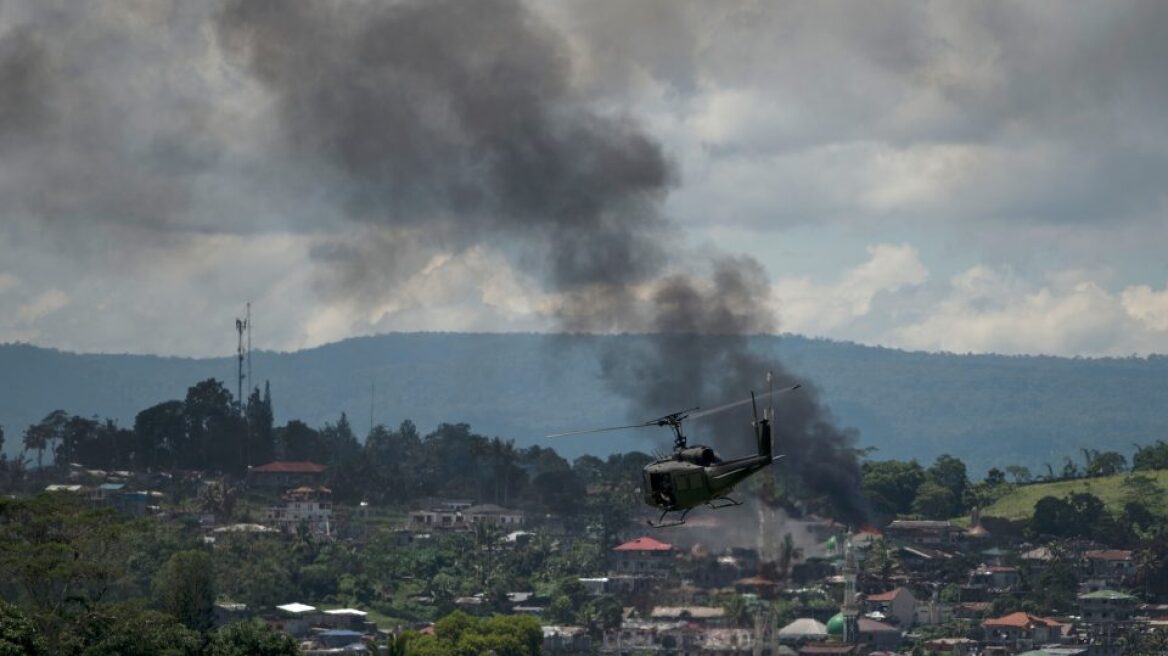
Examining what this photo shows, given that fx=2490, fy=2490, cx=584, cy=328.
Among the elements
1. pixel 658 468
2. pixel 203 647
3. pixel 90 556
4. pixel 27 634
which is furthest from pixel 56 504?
pixel 658 468

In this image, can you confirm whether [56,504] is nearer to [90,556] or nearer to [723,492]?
[90,556]

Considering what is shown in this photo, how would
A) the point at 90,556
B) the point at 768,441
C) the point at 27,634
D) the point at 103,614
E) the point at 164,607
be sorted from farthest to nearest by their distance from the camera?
the point at 164,607
the point at 90,556
the point at 103,614
the point at 27,634
the point at 768,441

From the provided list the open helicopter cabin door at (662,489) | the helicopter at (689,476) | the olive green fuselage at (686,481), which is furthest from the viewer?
the open helicopter cabin door at (662,489)

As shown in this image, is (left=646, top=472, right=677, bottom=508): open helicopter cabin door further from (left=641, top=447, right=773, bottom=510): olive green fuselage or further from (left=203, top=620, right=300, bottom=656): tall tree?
(left=203, top=620, right=300, bottom=656): tall tree

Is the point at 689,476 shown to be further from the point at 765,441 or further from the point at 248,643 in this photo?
the point at 248,643

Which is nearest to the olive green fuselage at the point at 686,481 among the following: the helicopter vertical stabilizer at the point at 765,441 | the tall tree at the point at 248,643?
the helicopter vertical stabilizer at the point at 765,441

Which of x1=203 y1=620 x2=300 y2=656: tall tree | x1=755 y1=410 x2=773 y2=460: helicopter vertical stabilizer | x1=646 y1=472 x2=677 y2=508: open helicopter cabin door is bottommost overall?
x1=203 y1=620 x2=300 y2=656: tall tree

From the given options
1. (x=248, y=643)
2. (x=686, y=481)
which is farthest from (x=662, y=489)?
(x=248, y=643)

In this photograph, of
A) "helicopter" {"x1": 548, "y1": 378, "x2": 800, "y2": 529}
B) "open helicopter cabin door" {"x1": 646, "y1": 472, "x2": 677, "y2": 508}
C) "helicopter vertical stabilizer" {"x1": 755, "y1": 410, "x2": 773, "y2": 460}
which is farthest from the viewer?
"open helicopter cabin door" {"x1": 646, "y1": 472, "x2": 677, "y2": 508}

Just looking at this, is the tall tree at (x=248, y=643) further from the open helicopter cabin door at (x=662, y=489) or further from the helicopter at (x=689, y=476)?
the helicopter at (x=689, y=476)

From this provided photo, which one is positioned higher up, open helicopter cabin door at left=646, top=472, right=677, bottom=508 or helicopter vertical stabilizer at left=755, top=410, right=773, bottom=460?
helicopter vertical stabilizer at left=755, top=410, right=773, bottom=460

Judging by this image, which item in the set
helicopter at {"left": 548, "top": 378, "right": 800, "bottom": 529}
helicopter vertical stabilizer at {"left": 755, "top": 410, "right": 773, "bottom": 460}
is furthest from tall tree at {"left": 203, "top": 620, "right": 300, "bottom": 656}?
helicopter vertical stabilizer at {"left": 755, "top": 410, "right": 773, "bottom": 460}
